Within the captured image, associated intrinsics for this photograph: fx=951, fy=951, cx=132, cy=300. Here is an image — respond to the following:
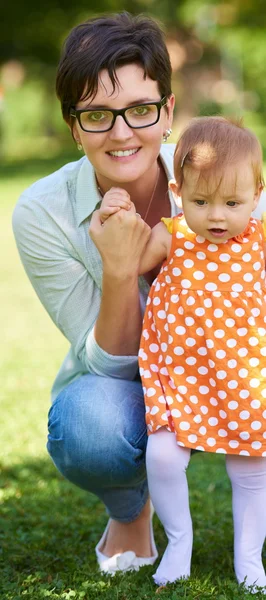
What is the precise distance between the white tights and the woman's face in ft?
2.74

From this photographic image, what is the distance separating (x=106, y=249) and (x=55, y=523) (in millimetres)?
1329

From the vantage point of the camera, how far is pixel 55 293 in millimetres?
3307

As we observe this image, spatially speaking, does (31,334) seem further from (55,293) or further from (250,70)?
(250,70)

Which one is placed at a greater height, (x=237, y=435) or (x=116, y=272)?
(x=116, y=272)

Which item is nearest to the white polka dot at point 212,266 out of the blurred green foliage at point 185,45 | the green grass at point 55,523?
the green grass at point 55,523

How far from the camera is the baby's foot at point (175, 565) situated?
2885 mm

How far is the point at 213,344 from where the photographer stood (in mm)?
2822

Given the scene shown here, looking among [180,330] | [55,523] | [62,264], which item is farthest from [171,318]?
[55,523]

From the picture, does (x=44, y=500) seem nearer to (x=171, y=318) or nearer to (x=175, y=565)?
(x=175, y=565)

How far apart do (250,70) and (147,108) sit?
81.3 feet

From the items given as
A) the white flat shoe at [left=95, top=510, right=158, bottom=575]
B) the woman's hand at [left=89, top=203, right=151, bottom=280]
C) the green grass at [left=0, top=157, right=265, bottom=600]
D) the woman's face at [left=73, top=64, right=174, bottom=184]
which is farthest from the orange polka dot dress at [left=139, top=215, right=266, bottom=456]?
the white flat shoe at [left=95, top=510, right=158, bottom=575]

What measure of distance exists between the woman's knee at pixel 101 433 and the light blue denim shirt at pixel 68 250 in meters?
0.11

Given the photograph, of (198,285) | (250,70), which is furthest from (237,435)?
(250,70)

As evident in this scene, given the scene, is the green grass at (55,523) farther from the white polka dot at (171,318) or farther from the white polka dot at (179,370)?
the white polka dot at (171,318)
